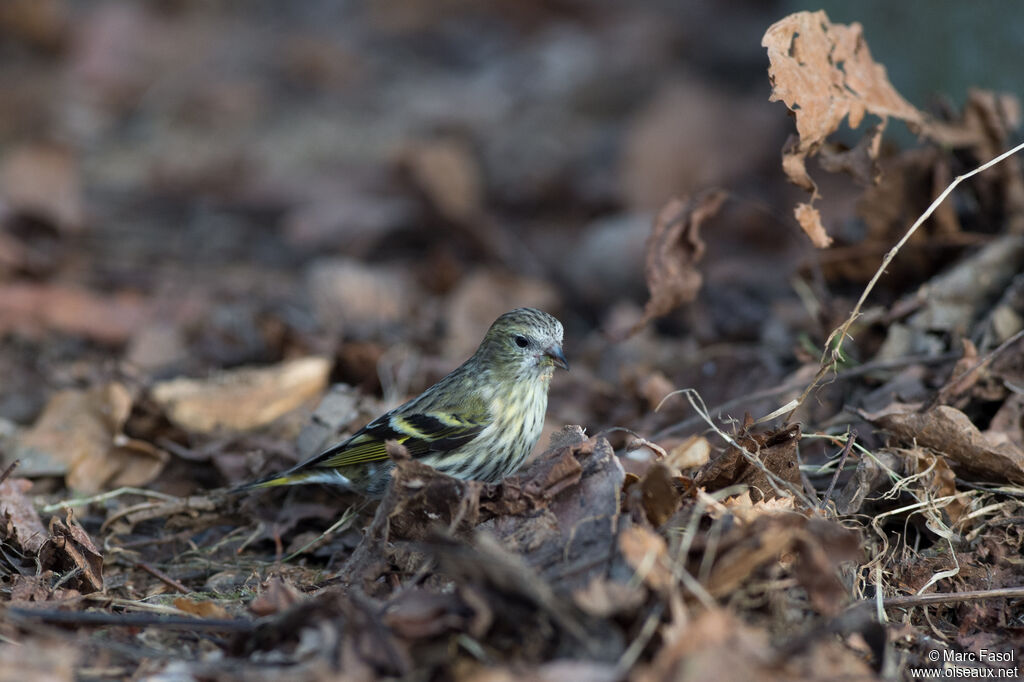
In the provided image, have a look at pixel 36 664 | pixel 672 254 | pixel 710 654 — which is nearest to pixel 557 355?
pixel 672 254

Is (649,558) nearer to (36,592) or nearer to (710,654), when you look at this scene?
(710,654)

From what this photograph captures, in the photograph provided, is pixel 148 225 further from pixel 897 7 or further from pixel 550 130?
pixel 897 7

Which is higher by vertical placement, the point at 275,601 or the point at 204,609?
the point at 275,601

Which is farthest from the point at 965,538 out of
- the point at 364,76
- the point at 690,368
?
the point at 364,76

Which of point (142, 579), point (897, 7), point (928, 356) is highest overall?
point (897, 7)

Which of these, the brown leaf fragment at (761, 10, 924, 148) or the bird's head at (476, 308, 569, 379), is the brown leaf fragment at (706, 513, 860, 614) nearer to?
the brown leaf fragment at (761, 10, 924, 148)

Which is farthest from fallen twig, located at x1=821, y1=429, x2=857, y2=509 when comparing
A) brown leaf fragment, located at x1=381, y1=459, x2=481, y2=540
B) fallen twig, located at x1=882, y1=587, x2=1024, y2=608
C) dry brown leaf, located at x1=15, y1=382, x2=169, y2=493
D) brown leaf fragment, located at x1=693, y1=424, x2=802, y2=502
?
dry brown leaf, located at x1=15, y1=382, x2=169, y2=493

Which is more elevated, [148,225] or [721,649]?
[721,649]
